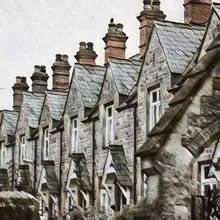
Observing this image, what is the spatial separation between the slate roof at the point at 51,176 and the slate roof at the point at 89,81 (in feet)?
15.5

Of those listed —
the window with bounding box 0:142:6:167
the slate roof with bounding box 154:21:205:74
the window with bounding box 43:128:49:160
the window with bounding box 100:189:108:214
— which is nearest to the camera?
the slate roof with bounding box 154:21:205:74

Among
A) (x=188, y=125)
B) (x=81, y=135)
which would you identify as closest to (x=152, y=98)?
(x=81, y=135)

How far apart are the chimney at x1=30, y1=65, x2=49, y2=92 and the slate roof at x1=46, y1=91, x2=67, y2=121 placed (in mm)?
5993

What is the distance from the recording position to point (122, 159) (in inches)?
1078

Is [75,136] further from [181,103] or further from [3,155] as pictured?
A: [181,103]

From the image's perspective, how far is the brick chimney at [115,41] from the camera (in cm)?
3416

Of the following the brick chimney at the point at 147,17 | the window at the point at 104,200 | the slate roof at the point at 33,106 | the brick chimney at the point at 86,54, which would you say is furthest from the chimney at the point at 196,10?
the slate roof at the point at 33,106

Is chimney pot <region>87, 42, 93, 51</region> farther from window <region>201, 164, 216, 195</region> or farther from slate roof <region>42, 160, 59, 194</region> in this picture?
window <region>201, 164, 216, 195</region>

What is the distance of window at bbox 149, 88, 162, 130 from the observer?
25.8m

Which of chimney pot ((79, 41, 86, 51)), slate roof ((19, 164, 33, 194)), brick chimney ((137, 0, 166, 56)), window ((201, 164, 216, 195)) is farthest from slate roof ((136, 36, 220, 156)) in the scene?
slate roof ((19, 164, 33, 194))

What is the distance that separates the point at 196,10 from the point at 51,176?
11.6 m

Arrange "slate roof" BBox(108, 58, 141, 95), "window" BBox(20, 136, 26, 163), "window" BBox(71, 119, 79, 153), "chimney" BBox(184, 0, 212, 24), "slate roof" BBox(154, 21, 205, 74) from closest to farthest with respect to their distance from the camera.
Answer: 1. "slate roof" BBox(154, 21, 205, 74)
2. "chimney" BBox(184, 0, 212, 24)
3. "slate roof" BBox(108, 58, 141, 95)
4. "window" BBox(71, 119, 79, 153)
5. "window" BBox(20, 136, 26, 163)

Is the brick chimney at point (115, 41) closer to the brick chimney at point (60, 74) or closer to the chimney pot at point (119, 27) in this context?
the chimney pot at point (119, 27)

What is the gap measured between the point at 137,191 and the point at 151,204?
45.0 ft
